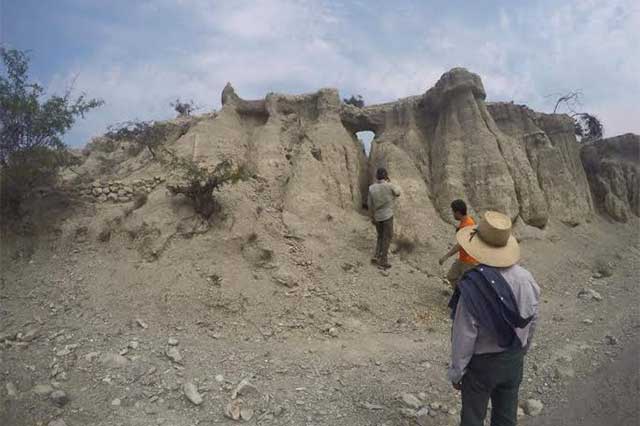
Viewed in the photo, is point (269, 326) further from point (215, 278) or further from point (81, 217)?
point (81, 217)

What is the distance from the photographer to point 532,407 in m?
4.51

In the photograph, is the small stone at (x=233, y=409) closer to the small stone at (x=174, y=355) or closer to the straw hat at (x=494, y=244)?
the small stone at (x=174, y=355)

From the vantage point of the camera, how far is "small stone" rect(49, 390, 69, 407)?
4176 mm

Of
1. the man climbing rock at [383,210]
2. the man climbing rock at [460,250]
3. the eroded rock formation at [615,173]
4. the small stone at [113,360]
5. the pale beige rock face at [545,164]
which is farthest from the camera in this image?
the eroded rock formation at [615,173]

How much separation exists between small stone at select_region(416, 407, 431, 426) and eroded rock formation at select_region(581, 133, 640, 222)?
472 inches

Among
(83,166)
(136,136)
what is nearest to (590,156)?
(136,136)

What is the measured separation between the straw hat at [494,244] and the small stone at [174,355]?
12.0ft

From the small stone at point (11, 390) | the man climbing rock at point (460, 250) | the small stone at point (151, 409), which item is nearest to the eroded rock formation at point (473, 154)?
the man climbing rock at point (460, 250)

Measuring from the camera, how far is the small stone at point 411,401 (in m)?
4.50

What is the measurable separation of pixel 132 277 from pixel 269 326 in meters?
2.39

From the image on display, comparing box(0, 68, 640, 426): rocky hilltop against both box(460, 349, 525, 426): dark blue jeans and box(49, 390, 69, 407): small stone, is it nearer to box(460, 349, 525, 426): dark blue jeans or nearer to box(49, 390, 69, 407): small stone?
box(49, 390, 69, 407): small stone

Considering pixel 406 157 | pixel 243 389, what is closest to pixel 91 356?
pixel 243 389

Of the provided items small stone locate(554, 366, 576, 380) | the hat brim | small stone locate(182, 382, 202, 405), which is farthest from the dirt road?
small stone locate(182, 382, 202, 405)

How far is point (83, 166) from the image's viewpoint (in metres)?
11.4
